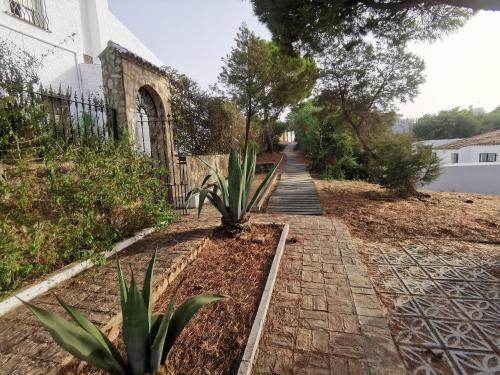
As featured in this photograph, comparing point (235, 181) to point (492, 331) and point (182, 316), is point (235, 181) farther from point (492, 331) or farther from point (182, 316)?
point (492, 331)

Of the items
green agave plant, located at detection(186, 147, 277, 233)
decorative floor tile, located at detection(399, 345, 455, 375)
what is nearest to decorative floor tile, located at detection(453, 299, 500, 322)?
decorative floor tile, located at detection(399, 345, 455, 375)

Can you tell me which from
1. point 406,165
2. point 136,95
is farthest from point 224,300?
point 406,165

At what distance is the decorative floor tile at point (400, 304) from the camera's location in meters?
2.54

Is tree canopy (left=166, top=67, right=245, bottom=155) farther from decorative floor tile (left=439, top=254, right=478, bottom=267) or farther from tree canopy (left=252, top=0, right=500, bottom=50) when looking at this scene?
decorative floor tile (left=439, top=254, right=478, bottom=267)

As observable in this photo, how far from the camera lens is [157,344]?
151 centimetres

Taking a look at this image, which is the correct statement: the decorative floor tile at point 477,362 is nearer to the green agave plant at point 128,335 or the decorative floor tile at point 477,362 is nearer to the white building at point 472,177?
the green agave plant at point 128,335

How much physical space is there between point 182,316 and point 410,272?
3048 mm

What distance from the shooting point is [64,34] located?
8523mm

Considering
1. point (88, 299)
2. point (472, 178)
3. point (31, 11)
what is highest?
point (31, 11)

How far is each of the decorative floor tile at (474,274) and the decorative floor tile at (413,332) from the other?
1.38 meters

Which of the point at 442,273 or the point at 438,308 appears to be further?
the point at 442,273

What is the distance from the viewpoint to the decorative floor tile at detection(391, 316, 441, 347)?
84.7 inches

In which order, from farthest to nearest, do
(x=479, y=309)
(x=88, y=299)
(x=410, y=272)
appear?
(x=410, y=272) < (x=479, y=309) < (x=88, y=299)

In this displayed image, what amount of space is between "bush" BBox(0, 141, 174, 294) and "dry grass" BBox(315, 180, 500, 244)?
13.3 ft
